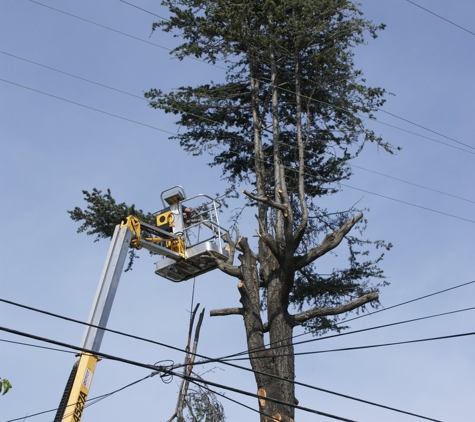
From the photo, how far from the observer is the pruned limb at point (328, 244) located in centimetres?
1445

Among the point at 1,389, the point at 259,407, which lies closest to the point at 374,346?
the point at 259,407

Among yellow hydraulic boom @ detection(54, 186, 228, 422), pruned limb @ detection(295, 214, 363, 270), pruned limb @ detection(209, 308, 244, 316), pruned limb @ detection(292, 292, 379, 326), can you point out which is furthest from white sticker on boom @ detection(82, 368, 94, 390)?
pruned limb @ detection(295, 214, 363, 270)

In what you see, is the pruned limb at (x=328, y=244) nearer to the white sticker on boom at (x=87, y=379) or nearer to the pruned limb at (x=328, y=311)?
the pruned limb at (x=328, y=311)

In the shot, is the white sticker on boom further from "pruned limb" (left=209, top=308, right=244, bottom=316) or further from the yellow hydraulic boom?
"pruned limb" (left=209, top=308, right=244, bottom=316)

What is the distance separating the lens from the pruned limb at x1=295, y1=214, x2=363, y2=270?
1445 cm

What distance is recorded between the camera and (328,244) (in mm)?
14641

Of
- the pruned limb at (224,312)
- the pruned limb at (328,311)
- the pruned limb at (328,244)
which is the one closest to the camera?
the pruned limb at (328,311)

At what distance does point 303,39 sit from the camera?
51.9 feet

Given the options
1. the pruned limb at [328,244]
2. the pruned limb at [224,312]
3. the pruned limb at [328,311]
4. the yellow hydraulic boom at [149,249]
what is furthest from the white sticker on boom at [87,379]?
the pruned limb at [328,244]

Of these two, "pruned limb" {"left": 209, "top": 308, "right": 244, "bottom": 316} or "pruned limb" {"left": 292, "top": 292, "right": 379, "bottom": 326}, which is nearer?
"pruned limb" {"left": 292, "top": 292, "right": 379, "bottom": 326}

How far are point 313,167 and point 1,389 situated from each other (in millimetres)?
11167

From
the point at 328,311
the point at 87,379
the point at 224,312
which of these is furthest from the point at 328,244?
the point at 87,379

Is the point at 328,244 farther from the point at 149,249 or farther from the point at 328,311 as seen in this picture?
the point at 149,249

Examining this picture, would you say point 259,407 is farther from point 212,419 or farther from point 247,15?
point 247,15
